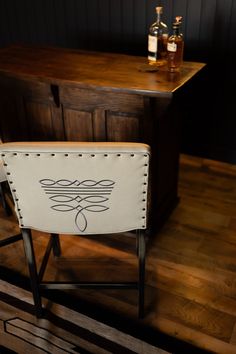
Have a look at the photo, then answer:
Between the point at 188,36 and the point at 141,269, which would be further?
the point at 188,36

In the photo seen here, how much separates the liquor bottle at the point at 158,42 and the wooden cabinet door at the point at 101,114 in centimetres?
28

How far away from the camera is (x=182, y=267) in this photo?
2.07m

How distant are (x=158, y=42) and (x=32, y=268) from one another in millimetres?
1207

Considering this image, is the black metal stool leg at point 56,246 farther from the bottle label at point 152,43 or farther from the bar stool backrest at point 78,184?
the bottle label at point 152,43

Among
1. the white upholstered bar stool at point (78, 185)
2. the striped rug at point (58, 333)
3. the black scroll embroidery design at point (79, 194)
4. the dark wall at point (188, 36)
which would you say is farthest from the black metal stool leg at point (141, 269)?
the dark wall at point (188, 36)

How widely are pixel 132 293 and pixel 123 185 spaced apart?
75cm

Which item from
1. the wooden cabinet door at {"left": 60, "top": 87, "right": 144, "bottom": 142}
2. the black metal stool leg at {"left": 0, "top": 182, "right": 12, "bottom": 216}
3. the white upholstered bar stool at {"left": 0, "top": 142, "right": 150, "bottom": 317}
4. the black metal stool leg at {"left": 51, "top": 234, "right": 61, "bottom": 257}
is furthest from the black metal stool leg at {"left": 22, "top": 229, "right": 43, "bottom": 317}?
the black metal stool leg at {"left": 0, "top": 182, "right": 12, "bottom": 216}

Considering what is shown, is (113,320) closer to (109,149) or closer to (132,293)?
(132,293)

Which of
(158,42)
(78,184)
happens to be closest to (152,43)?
(158,42)

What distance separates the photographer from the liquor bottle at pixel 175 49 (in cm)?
184

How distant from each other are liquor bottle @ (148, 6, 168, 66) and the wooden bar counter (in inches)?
2.3

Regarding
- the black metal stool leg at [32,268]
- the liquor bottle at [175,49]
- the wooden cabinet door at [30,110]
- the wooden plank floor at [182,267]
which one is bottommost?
the wooden plank floor at [182,267]

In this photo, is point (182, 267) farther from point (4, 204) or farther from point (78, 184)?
point (4, 204)

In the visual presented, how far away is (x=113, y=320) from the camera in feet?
5.80
